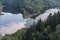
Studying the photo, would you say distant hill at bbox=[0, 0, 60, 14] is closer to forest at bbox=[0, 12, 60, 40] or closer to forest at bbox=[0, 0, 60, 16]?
forest at bbox=[0, 0, 60, 16]

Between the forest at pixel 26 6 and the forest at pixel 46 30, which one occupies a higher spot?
the forest at pixel 46 30

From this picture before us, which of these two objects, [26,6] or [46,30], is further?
[26,6]

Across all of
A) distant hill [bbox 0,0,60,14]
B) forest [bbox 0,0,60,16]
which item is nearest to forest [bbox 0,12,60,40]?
forest [bbox 0,0,60,16]

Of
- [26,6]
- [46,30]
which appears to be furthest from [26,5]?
[46,30]

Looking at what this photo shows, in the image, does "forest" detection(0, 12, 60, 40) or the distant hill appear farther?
the distant hill

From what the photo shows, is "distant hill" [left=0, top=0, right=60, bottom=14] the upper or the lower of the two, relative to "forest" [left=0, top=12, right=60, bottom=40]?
lower

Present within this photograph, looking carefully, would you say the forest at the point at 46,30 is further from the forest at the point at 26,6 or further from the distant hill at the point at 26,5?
the distant hill at the point at 26,5

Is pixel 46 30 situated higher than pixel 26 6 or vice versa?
pixel 46 30

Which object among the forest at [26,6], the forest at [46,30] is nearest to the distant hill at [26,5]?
the forest at [26,6]

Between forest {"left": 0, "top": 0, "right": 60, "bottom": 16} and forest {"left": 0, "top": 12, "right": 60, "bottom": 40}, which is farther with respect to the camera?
forest {"left": 0, "top": 0, "right": 60, "bottom": 16}

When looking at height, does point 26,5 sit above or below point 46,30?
below

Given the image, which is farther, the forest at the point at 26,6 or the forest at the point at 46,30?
the forest at the point at 26,6

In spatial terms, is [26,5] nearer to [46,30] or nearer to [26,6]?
[26,6]
